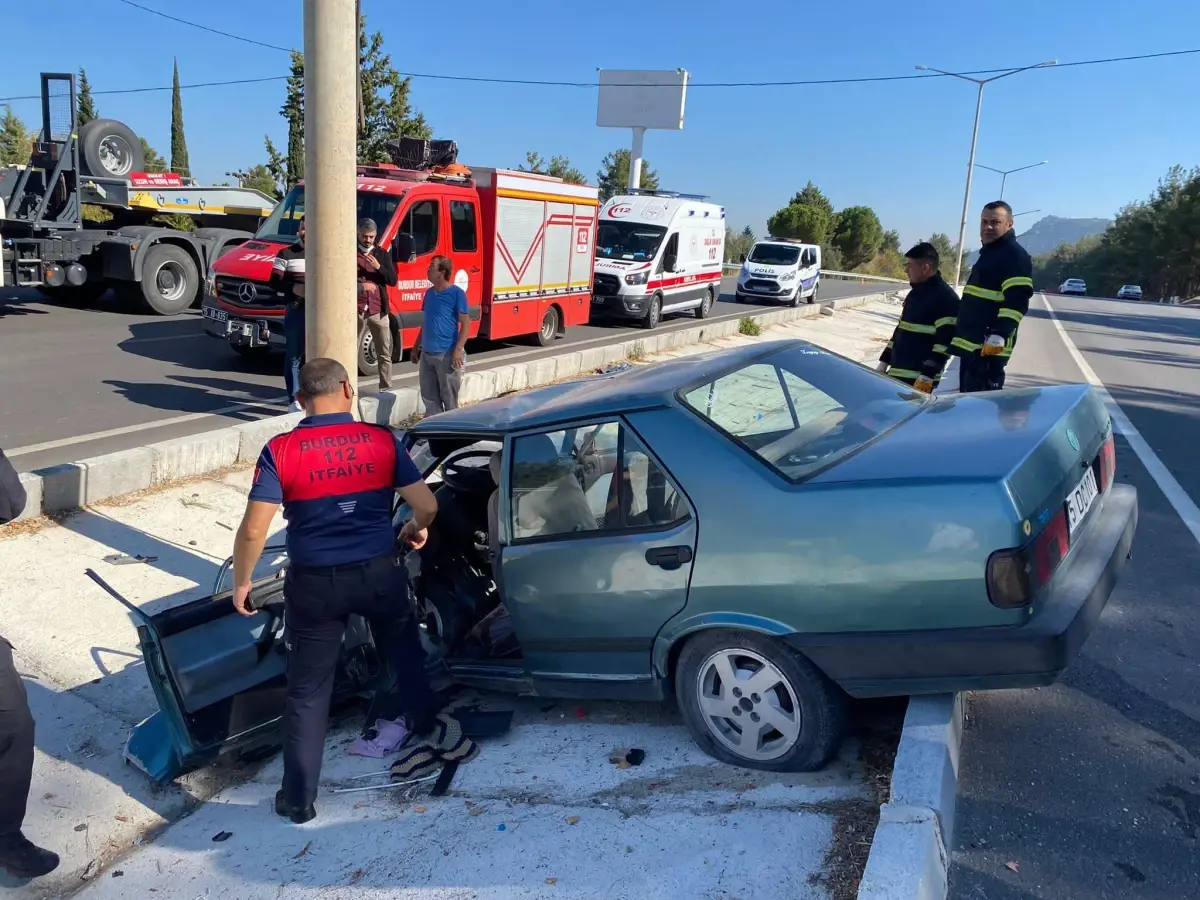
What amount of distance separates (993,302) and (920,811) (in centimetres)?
409

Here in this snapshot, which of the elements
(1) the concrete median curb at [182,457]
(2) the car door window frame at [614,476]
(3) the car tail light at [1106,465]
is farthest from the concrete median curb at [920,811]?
(1) the concrete median curb at [182,457]

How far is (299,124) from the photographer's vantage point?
1137 inches

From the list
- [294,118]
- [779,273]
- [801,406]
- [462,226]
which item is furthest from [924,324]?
[294,118]

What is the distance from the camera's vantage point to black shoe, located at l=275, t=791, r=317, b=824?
337cm

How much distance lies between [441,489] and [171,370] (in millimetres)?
7863

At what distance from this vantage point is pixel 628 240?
63.7ft

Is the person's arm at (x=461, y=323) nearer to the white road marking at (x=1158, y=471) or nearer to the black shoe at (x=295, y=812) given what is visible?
the black shoe at (x=295, y=812)

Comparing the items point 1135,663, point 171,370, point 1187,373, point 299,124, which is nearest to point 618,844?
point 1135,663

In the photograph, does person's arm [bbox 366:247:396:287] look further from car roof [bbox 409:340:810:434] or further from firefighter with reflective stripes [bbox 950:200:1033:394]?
firefighter with reflective stripes [bbox 950:200:1033:394]

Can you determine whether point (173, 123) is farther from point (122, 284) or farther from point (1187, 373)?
point (1187, 373)

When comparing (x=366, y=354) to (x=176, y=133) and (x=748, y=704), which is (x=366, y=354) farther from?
(x=176, y=133)

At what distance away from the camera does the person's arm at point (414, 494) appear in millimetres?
3408

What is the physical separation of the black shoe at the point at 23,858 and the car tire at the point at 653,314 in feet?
54.5

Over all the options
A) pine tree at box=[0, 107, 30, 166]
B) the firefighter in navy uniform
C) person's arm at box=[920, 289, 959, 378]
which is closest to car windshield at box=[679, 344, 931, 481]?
the firefighter in navy uniform
